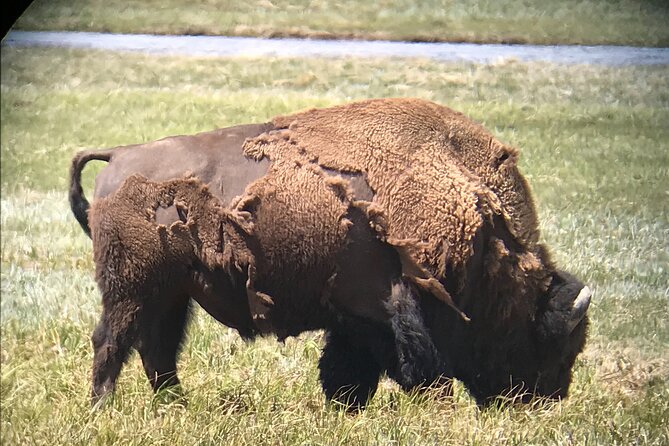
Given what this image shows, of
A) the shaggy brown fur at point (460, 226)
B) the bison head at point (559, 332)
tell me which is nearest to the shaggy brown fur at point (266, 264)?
the shaggy brown fur at point (460, 226)

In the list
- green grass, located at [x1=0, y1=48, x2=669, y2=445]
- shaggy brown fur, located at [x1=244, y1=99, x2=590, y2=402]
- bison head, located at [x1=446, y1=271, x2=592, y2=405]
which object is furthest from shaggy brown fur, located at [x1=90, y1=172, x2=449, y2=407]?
green grass, located at [x1=0, y1=48, x2=669, y2=445]

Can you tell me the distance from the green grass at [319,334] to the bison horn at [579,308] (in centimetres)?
40

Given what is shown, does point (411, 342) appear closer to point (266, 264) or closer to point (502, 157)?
point (266, 264)

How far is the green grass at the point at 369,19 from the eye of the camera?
4828mm

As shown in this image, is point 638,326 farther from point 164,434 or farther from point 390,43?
point 164,434

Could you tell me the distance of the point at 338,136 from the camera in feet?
15.0

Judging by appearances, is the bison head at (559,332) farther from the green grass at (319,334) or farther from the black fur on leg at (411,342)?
the black fur on leg at (411,342)

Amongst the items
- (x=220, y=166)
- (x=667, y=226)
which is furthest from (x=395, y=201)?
(x=667, y=226)

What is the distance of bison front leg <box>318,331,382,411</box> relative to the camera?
4.67 meters

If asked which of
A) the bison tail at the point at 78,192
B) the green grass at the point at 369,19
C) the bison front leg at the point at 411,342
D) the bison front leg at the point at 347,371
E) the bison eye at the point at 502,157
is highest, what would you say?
the green grass at the point at 369,19

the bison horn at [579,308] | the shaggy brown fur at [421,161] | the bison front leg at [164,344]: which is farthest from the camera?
the bison front leg at [164,344]

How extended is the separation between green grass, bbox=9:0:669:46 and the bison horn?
1.32 metres

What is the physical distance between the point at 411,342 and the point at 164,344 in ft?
4.10

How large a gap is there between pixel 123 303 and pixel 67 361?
3.03 ft
